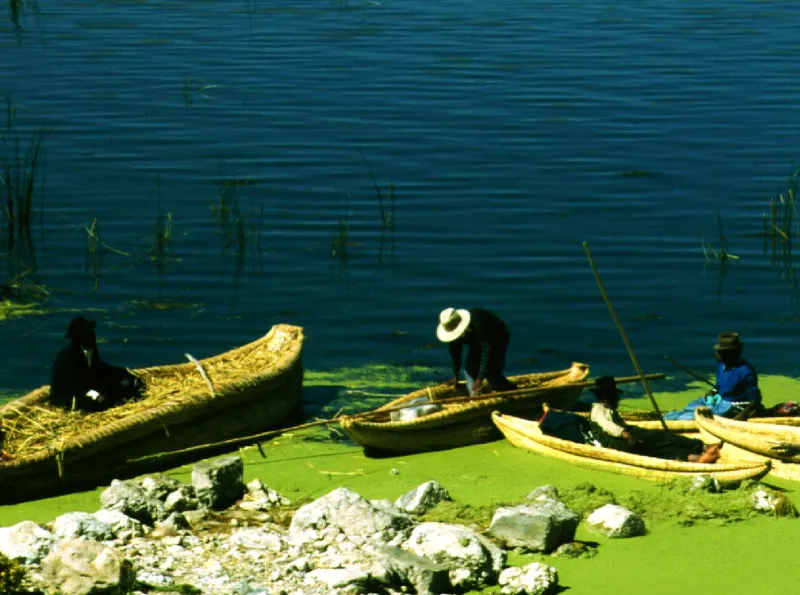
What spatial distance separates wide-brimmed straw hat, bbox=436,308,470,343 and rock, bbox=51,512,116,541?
14.7ft

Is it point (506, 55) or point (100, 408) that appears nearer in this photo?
point (100, 408)

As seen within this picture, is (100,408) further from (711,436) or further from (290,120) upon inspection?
(290,120)

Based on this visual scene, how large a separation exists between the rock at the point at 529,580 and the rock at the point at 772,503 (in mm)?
2464

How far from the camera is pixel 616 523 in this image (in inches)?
517

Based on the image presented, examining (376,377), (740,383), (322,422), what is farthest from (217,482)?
(740,383)

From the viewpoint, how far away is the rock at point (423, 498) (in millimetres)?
13781

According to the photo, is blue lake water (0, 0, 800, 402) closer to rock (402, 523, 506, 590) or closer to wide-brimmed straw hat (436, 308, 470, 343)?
wide-brimmed straw hat (436, 308, 470, 343)

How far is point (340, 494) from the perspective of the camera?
13117 millimetres

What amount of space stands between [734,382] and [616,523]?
10.2ft

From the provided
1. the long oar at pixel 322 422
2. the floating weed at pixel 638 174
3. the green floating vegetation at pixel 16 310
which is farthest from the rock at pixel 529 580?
the floating weed at pixel 638 174

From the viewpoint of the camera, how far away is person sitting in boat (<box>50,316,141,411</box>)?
Answer: 614 inches

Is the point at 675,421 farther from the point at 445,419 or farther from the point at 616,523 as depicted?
the point at 616,523

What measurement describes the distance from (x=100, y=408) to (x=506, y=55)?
19196 millimetres

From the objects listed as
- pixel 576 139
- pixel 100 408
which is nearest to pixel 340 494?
pixel 100 408
